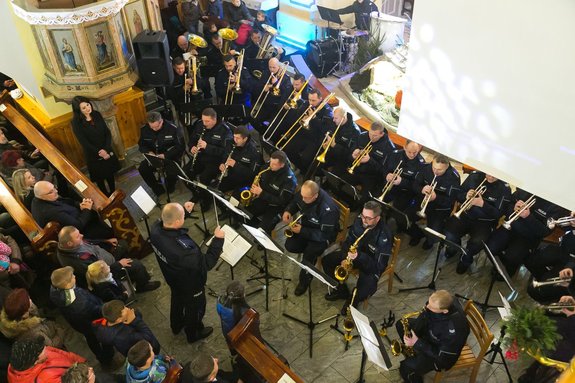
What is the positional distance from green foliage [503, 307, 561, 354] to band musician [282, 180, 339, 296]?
2.29 metres

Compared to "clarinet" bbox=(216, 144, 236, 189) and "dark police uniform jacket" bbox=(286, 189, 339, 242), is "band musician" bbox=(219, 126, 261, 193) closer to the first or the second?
"clarinet" bbox=(216, 144, 236, 189)

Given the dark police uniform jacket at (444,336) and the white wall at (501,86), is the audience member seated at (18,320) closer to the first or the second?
the dark police uniform jacket at (444,336)

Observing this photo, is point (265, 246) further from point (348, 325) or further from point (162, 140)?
point (162, 140)

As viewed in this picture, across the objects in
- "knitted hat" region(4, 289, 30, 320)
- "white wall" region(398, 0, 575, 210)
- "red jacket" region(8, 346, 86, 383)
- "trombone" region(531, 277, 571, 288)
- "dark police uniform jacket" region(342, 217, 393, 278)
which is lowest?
"trombone" region(531, 277, 571, 288)

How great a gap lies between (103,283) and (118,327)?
0.71m

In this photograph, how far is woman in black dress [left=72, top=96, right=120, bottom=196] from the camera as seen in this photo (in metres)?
6.95

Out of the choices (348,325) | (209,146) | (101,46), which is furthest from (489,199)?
(101,46)

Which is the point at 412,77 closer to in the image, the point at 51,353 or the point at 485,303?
the point at 485,303

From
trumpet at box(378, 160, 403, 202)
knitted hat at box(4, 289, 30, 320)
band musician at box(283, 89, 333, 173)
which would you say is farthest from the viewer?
band musician at box(283, 89, 333, 173)

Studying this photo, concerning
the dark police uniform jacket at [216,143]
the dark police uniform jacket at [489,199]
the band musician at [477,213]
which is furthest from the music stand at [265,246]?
the dark police uniform jacket at [489,199]

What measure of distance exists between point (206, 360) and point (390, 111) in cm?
693

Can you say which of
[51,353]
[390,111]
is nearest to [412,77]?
[51,353]

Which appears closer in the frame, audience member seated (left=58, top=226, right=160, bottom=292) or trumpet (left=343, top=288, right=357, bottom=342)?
trumpet (left=343, top=288, right=357, bottom=342)

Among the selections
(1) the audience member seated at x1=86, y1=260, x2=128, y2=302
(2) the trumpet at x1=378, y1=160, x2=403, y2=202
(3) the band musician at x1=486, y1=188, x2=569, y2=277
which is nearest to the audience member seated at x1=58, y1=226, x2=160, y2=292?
(1) the audience member seated at x1=86, y1=260, x2=128, y2=302
